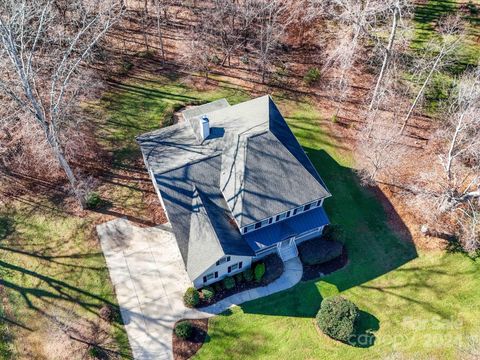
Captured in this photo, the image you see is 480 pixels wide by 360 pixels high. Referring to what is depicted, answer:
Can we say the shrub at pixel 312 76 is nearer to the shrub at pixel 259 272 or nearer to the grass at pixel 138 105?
the grass at pixel 138 105

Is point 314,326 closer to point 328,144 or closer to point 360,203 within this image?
point 360,203

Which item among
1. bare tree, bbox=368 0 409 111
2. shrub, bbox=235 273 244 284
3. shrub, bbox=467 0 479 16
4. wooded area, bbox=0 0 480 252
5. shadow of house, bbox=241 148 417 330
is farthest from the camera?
shrub, bbox=467 0 479 16

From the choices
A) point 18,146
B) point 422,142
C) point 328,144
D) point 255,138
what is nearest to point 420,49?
point 422,142

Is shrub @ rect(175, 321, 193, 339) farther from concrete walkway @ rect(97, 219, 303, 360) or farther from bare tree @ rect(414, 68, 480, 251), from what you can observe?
bare tree @ rect(414, 68, 480, 251)

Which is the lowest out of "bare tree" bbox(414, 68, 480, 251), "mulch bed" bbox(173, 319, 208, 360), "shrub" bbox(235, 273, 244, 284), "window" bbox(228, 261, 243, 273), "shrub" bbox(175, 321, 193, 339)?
"mulch bed" bbox(173, 319, 208, 360)

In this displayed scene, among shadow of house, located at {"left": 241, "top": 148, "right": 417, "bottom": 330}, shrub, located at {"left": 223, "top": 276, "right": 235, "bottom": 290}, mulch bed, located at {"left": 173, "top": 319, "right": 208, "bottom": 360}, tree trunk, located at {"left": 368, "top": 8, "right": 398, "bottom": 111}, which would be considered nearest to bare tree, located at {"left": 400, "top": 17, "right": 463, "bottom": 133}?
tree trunk, located at {"left": 368, "top": 8, "right": 398, "bottom": 111}

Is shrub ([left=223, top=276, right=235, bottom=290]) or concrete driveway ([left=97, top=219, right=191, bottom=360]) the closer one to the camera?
concrete driveway ([left=97, top=219, right=191, bottom=360])
